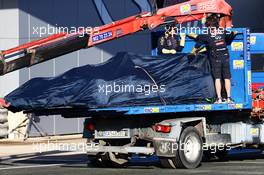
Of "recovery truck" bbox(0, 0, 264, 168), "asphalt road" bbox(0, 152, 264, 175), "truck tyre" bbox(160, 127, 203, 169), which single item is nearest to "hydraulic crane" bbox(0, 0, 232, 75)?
"recovery truck" bbox(0, 0, 264, 168)

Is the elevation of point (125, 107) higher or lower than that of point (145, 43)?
lower

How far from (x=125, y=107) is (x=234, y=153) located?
7.51 metres

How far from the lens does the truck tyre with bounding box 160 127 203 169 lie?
14898 millimetres

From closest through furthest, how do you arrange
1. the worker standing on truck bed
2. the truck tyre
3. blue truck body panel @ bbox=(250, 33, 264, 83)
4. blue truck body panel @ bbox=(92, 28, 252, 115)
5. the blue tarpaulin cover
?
the blue tarpaulin cover → the truck tyre → the worker standing on truck bed → blue truck body panel @ bbox=(92, 28, 252, 115) → blue truck body panel @ bbox=(250, 33, 264, 83)

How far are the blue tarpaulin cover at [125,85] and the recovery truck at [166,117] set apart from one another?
0.25m

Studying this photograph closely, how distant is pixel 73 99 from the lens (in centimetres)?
1412

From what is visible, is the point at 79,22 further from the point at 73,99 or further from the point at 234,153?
the point at 73,99

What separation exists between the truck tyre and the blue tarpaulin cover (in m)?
0.69

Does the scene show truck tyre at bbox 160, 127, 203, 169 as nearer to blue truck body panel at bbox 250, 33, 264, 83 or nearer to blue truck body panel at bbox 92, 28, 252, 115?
blue truck body panel at bbox 92, 28, 252, 115

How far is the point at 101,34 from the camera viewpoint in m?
16.0

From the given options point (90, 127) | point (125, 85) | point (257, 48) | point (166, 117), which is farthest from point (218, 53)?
point (90, 127)

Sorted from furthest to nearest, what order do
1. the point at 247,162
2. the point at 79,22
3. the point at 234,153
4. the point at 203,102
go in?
the point at 79,22 → the point at 234,153 → the point at 247,162 → the point at 203,102

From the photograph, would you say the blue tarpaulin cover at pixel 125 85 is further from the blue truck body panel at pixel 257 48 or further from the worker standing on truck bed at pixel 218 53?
the blue truck body panel at pixel 257 48

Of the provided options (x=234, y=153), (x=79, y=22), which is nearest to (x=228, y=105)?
(x=234, y=153)
